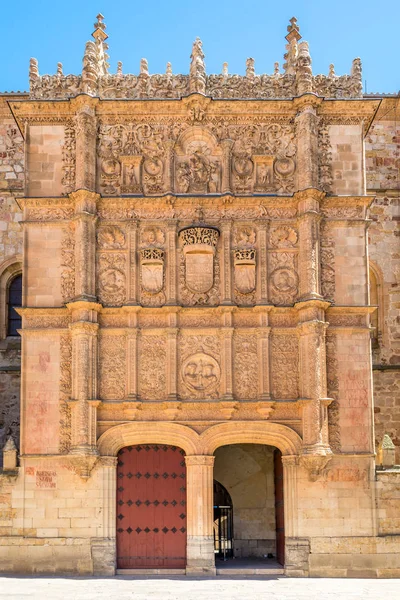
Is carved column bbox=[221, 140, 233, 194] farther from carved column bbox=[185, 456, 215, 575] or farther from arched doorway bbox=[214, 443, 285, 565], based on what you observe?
arched doorway bbox=[214, 443, 285, 565]

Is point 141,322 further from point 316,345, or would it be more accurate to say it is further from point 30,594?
point 30,594

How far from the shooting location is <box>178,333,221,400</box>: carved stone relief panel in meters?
21.0

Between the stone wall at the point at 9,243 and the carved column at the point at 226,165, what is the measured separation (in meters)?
7.07

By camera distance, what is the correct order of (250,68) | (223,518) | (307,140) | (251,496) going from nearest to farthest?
1. (307,140)
2. (250,68)
3. (251,496)
4. (223,518)

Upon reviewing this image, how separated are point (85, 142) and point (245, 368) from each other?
21.7 feet

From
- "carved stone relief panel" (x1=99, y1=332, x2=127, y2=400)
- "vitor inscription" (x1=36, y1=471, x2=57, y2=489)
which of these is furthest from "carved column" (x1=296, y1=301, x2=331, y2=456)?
"vitor inscription" (x1=36, y1=471, x2=57, y2=489)

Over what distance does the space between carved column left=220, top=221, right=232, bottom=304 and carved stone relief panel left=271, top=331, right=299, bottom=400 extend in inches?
56.4

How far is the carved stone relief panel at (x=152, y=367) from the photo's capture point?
824 inches

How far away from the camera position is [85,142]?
21.5 metres

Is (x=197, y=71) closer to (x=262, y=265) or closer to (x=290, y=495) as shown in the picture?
(x=262, y=265)

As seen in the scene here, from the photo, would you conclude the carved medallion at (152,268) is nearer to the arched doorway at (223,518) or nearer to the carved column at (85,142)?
the carved column at (85,142)

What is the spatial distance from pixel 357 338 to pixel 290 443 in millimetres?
2963

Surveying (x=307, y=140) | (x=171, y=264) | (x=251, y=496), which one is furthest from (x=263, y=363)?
(x=307, y=140)

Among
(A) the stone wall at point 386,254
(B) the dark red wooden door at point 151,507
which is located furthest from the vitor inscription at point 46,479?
(A) the stone wall at point 386,254
